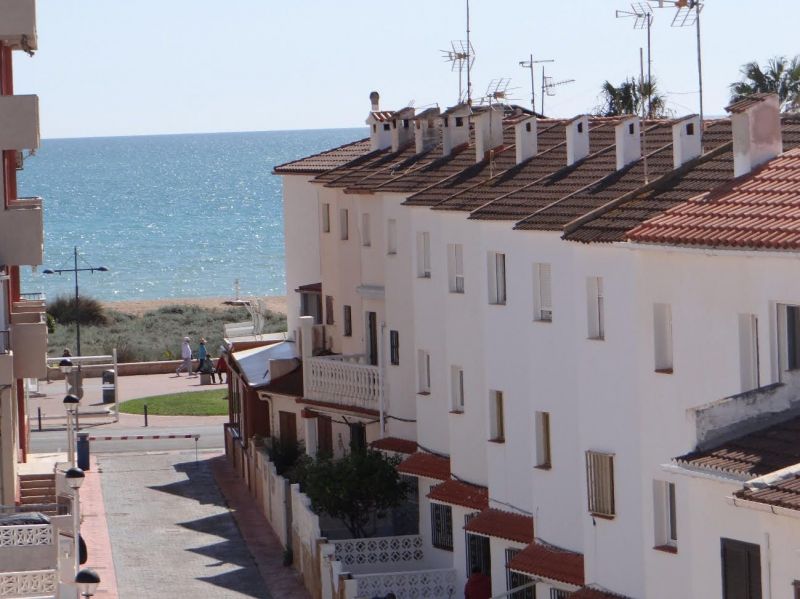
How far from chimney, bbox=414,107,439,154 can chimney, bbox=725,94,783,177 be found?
18069 millimetres

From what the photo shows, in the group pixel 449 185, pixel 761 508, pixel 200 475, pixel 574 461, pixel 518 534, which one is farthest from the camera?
pixel 200 475

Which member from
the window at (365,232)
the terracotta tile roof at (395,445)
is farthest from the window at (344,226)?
the terracotta tile roof at (395,445)

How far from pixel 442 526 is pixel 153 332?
61901mm

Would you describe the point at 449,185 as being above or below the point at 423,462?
above

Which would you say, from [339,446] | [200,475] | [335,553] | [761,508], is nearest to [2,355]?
[335,553]

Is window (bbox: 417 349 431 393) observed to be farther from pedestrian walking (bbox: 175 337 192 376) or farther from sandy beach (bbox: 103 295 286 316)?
sandy beach (bbox: 103 295 286 316)

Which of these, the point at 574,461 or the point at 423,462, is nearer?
the point at 574,461

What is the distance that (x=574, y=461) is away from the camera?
92.7 feet

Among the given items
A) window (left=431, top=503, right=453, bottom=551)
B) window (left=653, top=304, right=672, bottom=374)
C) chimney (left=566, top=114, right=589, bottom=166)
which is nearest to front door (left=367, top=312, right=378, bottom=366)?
window (left=431, top=503, right=453, bottom=551)

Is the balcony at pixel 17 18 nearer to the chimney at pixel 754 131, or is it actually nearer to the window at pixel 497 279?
the window at pixel 497 279

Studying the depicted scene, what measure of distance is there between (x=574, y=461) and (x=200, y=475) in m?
23.0

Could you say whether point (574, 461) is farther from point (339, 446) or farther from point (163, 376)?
point (163, 376)

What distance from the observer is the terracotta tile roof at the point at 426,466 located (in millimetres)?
35594

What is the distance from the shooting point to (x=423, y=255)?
121ft
